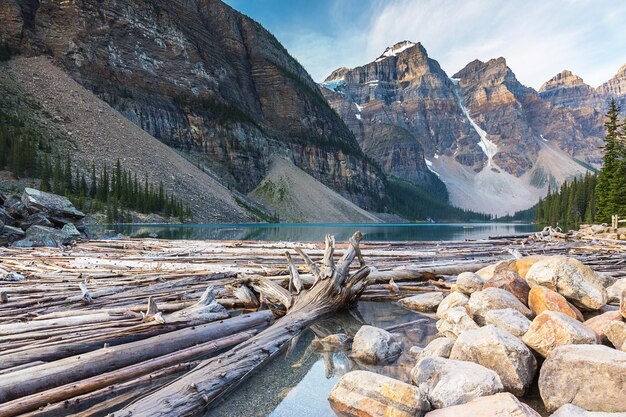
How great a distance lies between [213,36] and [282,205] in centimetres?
9370

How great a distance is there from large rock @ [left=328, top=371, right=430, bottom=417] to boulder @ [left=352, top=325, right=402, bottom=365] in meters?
1.51

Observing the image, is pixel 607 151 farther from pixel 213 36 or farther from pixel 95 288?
pixel 213 36

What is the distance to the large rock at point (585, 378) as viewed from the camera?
14.2 feet

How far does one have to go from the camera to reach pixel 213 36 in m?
168

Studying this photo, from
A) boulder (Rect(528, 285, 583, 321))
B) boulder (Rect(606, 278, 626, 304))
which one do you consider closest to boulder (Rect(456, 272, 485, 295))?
boulder (Rect(528, 285, 583, 321))

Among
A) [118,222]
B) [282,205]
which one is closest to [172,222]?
[118,222]

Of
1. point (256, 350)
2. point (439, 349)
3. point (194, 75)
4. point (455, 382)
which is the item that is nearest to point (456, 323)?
point (439, 349)

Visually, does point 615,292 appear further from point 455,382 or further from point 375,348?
point 455,382

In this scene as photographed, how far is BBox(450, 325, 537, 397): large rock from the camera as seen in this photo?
524cm

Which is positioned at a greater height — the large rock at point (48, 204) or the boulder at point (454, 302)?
the large rock at point (48, 204)

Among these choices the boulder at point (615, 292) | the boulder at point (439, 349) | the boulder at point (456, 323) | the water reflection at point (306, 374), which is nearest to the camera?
the water reflection at point (306, 374)

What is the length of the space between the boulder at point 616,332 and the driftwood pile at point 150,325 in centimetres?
548

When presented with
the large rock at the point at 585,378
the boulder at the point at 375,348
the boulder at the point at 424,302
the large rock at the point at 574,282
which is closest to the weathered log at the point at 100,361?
the boulder at the point at 375,348

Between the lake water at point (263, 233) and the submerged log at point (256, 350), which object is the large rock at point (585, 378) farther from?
the lake water at point (263, 233)
